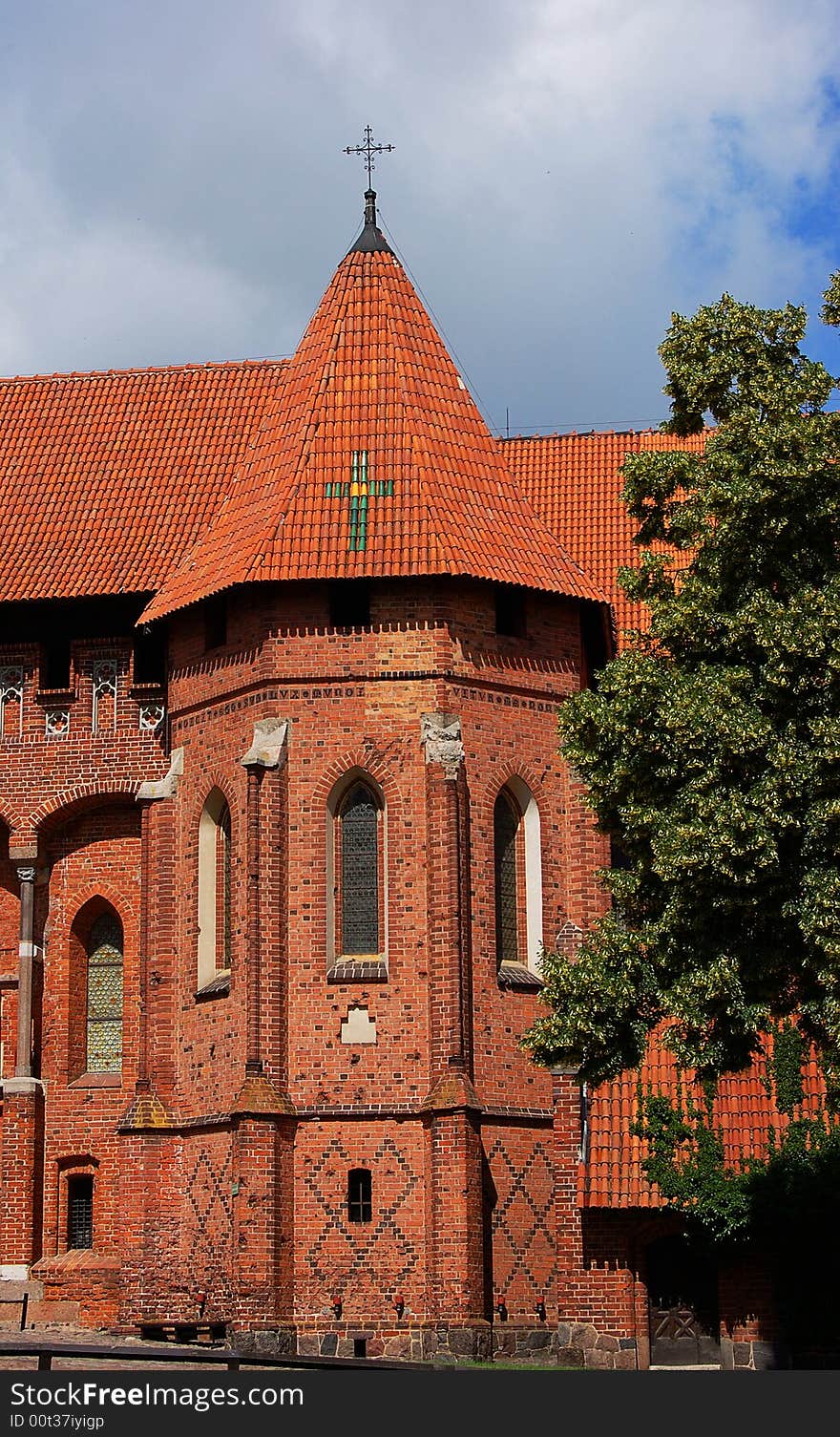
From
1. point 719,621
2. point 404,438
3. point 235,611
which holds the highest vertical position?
point 404,438

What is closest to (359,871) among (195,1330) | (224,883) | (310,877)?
(310,877)

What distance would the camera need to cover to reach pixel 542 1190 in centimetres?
3083

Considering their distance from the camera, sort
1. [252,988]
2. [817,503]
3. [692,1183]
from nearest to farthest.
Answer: [817,503] → [692,1183] → [252,988]

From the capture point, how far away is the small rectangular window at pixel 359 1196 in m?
29.8

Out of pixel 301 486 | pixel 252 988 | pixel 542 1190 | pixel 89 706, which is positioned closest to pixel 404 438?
pixel 301 486

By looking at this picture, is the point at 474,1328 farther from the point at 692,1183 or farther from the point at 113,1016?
the point at 113,1016

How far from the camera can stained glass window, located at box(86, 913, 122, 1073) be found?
34562 mm

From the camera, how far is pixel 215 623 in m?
33.1

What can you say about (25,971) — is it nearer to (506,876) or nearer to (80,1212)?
(80,1212)

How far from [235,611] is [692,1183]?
9.91 metres

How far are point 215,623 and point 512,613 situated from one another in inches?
160

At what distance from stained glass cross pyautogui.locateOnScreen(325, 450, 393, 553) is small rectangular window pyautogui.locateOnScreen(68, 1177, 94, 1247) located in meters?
9.91

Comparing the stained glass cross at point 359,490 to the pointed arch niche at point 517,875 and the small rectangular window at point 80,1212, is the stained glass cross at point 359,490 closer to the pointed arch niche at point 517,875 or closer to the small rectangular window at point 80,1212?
the pointed arch niche at point 517,875

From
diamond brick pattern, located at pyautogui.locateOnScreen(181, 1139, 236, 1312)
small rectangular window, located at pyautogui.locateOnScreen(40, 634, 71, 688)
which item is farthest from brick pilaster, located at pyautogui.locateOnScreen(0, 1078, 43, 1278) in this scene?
small rectangular window, located at pyautogui.locateOnScreen(40, 634, 71, 688)
